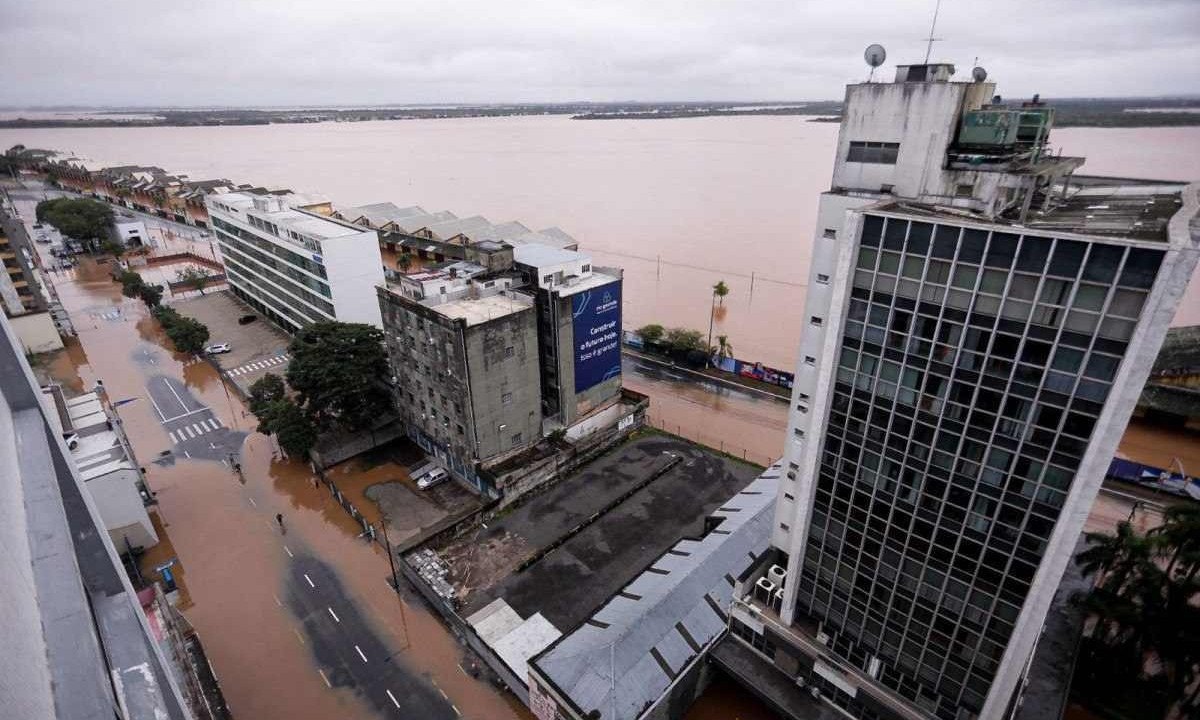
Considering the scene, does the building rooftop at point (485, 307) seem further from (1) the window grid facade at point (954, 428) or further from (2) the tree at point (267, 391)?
(1) the window grid facade at point (954, 428)

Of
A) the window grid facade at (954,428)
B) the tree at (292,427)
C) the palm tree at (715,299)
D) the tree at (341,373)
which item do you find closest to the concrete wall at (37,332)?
the tree at (341,373)

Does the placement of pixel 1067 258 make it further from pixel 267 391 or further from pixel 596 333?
pixel 267 391

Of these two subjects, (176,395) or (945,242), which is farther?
(176,395)

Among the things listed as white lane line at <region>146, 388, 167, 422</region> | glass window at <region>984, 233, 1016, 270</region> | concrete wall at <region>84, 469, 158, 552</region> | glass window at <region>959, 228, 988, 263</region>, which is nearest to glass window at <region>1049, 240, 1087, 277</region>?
→ glass window at <region>984, 233, 1016, 270</region>

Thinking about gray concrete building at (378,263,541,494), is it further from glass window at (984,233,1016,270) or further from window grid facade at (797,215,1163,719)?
glass window at (984,233,1016,270)

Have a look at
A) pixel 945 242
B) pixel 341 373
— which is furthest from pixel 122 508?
pixel 945 242

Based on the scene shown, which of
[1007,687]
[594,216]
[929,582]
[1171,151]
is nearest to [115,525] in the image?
[929,582]

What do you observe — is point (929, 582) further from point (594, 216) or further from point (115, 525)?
point (594, 216)
